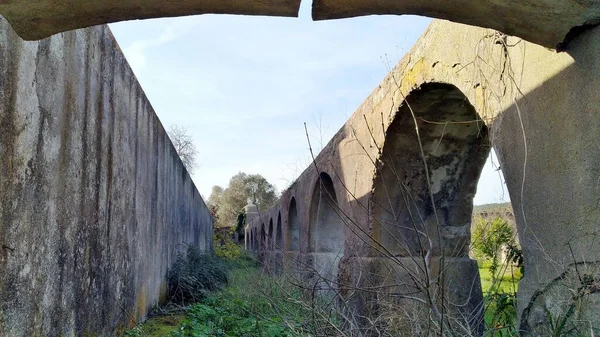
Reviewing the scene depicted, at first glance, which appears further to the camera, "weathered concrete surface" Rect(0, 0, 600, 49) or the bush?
the bush

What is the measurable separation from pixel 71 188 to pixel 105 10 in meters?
1.62

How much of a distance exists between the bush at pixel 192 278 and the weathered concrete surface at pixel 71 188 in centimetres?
170

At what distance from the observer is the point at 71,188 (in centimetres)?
332

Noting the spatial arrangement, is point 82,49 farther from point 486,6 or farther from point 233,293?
point 233,293

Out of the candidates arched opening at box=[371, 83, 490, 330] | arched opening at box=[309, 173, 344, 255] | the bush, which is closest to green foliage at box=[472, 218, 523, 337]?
arched opening at box=[371, 83, 490, 330]

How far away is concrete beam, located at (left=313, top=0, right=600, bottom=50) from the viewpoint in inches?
84.1

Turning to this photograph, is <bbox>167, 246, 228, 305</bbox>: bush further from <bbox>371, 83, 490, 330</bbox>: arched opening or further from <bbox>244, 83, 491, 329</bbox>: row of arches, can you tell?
<bbox>371, 83, 490, 330</bbox>: arched opening

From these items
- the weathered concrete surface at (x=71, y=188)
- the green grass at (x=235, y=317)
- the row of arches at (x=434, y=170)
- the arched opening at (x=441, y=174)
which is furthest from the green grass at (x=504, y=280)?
the weathered concrete surface at (x=71, y=188)

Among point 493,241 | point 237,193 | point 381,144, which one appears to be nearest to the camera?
point 493,241

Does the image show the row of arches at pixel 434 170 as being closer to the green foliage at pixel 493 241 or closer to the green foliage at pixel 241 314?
the green foliage at pixel 493 241

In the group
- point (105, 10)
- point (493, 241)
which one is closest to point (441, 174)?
point (493, 241)

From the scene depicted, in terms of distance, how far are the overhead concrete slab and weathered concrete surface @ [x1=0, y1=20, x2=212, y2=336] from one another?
1.34 ft

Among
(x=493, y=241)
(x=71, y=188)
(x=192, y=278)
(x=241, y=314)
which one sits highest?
(x=71, y=188)

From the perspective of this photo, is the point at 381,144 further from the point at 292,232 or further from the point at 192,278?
the point at 292,232
